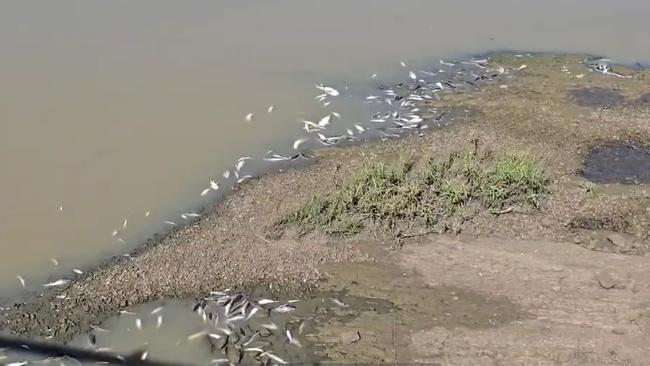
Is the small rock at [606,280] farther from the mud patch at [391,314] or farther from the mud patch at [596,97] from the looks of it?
the mud patch at [596,97]

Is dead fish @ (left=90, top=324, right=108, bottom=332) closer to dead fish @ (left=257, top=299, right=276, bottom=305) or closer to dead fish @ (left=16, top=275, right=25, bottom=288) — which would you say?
dead fish @ (left=16, top=275, right=25, bottom=288)

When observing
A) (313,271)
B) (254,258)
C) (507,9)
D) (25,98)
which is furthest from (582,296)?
(507,9)

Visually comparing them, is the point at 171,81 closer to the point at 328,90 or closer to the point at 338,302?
the point at 328,90

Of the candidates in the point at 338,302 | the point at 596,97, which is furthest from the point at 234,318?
the point at 596,97

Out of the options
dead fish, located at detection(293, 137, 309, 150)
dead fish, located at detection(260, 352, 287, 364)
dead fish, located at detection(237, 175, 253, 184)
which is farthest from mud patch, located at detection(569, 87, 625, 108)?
dead fish, located at detection(260, 352, 287, 364)

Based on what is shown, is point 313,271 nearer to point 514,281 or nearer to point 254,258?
point 254,258

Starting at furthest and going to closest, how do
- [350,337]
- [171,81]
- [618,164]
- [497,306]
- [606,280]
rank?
[171,81] < [618,164] < [606,280] < [497,306] < [350,337]

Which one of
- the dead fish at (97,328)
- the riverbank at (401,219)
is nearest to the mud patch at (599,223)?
the riverbank at (401,219)
